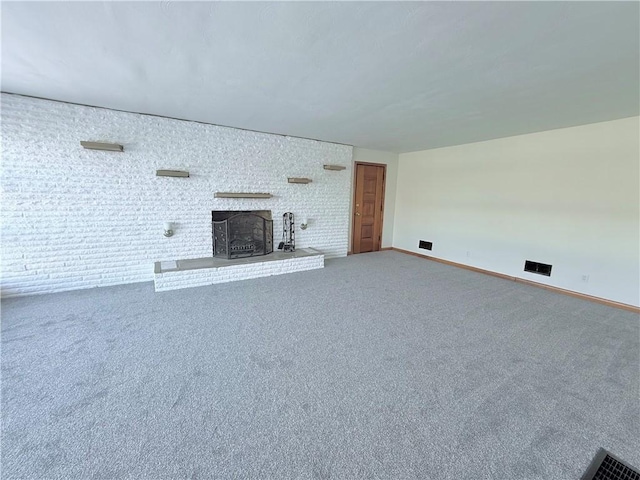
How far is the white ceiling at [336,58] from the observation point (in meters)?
1.51

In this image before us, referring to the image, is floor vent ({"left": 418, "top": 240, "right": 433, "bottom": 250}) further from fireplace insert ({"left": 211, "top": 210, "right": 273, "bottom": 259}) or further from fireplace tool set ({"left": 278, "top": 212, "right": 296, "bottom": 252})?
fireplace insert ({"left": 211, "top": 210, "right": 273, "bottom": 259})

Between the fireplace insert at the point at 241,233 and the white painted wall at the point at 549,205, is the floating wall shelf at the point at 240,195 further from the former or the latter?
the white painted wall at the point at 549,205

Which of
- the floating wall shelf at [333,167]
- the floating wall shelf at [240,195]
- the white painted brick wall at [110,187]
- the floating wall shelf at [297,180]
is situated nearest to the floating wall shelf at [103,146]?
the white painted brick wall at [110,187]

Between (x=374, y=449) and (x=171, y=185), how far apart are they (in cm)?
404

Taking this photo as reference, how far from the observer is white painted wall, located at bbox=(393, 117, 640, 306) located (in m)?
3.41

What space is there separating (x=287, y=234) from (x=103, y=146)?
2917 millimetres

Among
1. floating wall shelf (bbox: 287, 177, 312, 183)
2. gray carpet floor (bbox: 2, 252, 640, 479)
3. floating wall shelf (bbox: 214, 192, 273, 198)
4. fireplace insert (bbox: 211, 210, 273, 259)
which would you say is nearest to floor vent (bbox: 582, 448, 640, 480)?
gray carpet floor (bbox: 2, 252, 640, 479)

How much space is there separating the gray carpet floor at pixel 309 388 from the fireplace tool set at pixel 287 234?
1.66 metres

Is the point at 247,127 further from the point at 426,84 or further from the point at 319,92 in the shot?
the point at 426,84

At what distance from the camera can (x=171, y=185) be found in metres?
3.95

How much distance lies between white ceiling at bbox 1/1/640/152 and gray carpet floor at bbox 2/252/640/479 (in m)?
2.36

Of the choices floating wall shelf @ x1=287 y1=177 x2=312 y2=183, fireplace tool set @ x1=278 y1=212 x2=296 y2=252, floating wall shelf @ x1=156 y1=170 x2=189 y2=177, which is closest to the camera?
floating wall shelf @ x1=156 y1=170 x2=189 y2=177

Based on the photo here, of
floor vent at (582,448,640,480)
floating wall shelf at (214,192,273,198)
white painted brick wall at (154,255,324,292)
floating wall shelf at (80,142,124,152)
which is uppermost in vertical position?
floating wall shelf at (80,142,124,152)

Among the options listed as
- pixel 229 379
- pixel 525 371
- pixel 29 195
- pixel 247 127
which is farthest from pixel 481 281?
pixel 29 195
